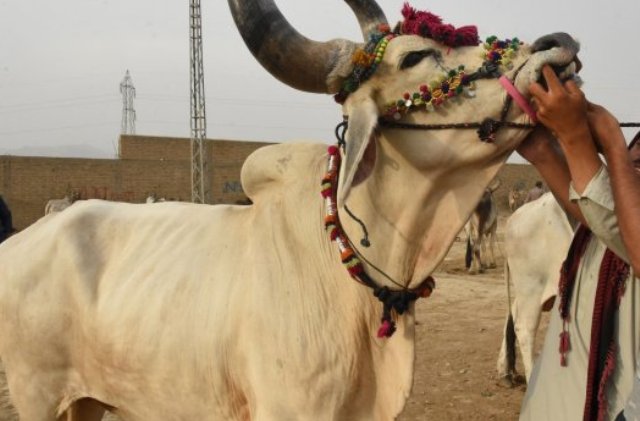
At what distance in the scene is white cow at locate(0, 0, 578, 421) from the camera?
7.41 feet

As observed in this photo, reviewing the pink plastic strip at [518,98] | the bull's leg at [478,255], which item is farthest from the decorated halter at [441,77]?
the bull's leg at [478,255]

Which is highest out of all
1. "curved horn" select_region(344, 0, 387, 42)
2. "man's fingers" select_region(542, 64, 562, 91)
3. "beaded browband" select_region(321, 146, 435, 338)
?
"curved horn" select_region(344, 0, 387, 42)

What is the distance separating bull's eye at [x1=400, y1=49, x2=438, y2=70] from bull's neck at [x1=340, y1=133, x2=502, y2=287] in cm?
29

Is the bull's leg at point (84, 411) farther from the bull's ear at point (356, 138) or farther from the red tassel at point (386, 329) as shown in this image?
the bull's ear at point (356, 138)

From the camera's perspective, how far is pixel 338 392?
231 cm

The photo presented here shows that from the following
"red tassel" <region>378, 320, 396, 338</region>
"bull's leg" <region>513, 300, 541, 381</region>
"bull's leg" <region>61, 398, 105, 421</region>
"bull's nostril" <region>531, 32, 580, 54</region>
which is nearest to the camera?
"bull's nostril" <region>531, 32, 580, 54</region>

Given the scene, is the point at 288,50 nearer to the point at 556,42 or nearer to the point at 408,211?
the point at 408,211

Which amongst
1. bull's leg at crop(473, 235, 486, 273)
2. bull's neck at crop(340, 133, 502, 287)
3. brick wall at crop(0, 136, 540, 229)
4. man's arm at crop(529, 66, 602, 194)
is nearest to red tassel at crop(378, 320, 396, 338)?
bull's neck at crop(340, 133, 502, 287)

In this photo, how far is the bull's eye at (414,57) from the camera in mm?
2322

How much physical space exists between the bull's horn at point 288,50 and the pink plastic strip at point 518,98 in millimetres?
560

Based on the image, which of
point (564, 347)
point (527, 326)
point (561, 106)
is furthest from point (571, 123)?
point (527, 326)

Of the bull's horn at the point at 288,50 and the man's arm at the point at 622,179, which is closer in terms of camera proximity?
the man's arm at the point at 622,179

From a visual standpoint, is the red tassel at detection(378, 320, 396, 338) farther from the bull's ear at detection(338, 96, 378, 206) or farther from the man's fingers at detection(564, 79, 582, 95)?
the man's fingers at detection(564, 79, 582, 95)

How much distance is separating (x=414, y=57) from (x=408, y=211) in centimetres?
58
